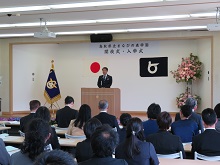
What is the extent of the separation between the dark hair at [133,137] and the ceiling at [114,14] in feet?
12.7

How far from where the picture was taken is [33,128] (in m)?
2.55

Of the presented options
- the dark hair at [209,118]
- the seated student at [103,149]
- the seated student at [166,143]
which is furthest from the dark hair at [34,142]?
the dark hair at [209,118]

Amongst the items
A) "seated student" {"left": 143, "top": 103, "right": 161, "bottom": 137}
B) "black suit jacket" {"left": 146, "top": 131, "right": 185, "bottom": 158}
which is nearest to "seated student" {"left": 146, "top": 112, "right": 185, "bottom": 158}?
"black suit jacket" {"left": 146, "top": 131, "right": 185, "bottom": 158}

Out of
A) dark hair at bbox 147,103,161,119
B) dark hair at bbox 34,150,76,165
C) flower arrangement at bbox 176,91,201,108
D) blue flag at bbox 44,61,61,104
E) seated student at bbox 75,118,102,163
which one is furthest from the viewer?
blue flag at bbox 44,61,61,104

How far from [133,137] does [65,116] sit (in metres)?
3.30

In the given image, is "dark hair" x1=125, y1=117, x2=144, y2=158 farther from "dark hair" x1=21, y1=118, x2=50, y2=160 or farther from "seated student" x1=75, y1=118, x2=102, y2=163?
"dark hair" x1=21, y1=118, x2=50, y2=160

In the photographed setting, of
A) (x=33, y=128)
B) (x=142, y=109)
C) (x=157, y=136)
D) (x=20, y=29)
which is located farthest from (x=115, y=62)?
(x=33, y=128)

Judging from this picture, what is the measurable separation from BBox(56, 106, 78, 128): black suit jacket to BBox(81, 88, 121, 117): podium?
11.3ft

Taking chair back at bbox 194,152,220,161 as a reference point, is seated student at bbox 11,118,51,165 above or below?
above

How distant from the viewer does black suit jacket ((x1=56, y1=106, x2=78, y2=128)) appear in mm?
6125

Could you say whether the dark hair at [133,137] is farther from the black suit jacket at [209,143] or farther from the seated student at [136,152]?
the black suit jacket at [209,143]

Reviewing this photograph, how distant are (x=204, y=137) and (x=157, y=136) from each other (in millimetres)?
489

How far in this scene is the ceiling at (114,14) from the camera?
6.76 m

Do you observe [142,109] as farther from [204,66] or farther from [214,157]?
[214,157]
